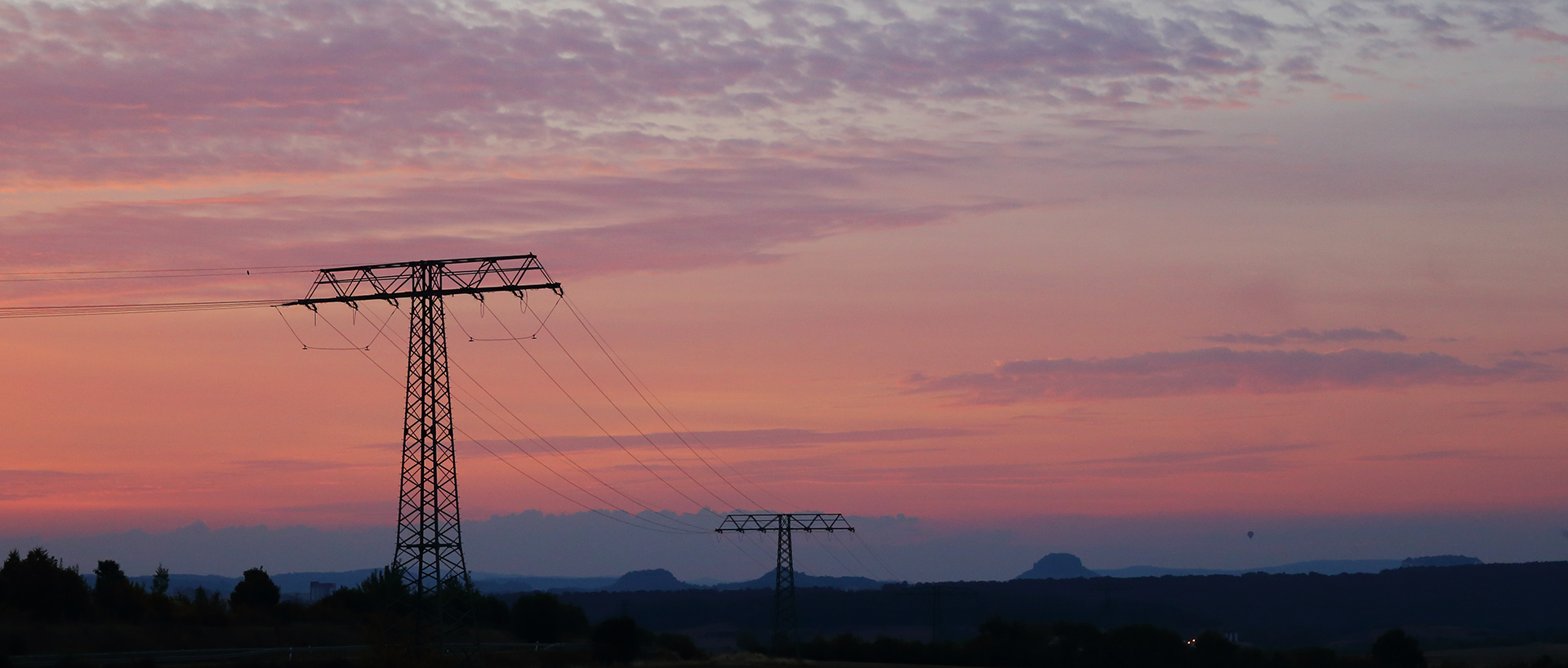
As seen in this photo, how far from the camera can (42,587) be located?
274ft

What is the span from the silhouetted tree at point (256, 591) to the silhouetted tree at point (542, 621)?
19.5 metres

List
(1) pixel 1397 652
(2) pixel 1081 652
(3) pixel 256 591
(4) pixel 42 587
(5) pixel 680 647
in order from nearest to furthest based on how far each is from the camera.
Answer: (4) pixel 42 587, (3) pixel 256 591, (5) pixel 680 647, (1) pixel 1397 652, (2) pixel 1081 652

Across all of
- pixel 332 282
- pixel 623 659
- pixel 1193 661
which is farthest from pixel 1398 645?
pixel 332 282

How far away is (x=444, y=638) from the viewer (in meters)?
80.1

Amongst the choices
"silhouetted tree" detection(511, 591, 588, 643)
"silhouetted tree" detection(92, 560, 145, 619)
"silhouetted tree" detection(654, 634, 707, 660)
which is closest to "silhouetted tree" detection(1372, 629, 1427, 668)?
"silhouetted tree" detection(654, 634, 707, 660)

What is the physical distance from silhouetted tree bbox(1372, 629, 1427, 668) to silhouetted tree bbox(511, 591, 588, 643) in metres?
76.2

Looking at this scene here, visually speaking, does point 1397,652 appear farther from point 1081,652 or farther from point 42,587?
point 42,587

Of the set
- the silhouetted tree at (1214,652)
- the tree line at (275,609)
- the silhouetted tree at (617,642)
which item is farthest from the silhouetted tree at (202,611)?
the silhouetted tree at (1214,652)

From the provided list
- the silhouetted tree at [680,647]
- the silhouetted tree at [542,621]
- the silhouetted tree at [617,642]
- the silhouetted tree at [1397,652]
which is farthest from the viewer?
the silhouetted tree at [1397,652]

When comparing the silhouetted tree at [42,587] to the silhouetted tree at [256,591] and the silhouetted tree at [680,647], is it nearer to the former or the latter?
the silhouetted tree at [256,591]

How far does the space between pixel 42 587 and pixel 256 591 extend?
25.3m

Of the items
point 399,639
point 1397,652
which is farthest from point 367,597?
point 1397,652

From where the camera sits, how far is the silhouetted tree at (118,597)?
284 ft

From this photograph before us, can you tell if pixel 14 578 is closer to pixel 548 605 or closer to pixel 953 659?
pixel 548 605
